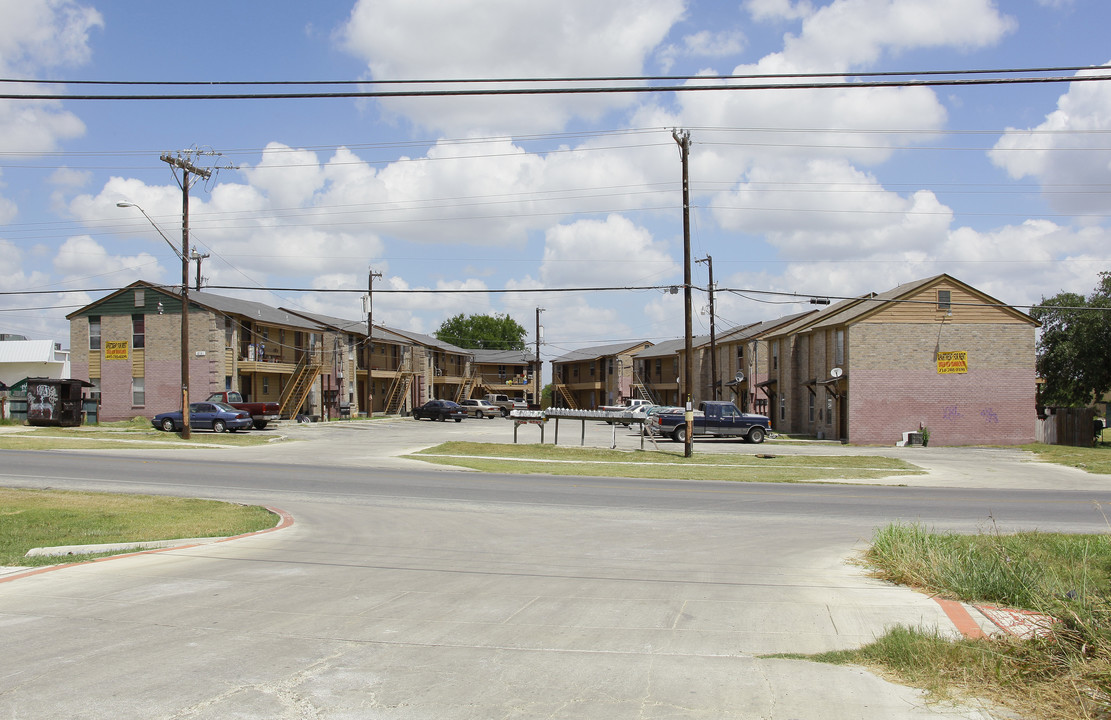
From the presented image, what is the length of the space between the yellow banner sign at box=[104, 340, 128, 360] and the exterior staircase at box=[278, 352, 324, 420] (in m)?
10.0

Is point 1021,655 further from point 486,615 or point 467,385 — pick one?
point 467,385

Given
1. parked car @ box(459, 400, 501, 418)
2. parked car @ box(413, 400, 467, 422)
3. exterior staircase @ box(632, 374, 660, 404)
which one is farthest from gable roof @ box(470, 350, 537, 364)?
parked car @ box(413, 400, 467, 422)

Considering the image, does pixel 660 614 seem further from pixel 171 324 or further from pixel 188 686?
pixel 171 324

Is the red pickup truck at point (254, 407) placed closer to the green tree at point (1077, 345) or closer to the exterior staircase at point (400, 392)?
the exterior staircase at point (400, 392)

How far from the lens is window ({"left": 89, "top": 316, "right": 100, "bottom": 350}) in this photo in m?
53.7

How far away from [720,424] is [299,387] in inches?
1244

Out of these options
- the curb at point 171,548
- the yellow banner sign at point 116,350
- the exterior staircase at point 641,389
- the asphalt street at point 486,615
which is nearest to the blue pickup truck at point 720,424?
the asphalt street at point 486,615

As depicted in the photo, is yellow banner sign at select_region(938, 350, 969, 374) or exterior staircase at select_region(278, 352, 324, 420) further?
exterior staircase at select_region(278, 352, 324, 420)

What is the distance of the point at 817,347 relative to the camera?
47.3 metres

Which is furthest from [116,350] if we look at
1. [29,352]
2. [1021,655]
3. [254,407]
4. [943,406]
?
[1021,655]

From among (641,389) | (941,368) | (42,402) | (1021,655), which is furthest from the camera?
(641,389)

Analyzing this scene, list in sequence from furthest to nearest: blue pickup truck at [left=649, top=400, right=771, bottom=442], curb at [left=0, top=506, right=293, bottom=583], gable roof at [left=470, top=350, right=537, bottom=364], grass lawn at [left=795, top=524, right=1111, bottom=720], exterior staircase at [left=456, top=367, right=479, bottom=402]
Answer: gable roof at [left=470, top=350, right=537, bottom=364]
exterior staircase at [left=456, top=367, right=479, bottom=402]
blue pickup truck at [left=649, top=400, right=771, bottom=442]
curb at [left=0, top=506, right=293, bottom=583]
grass lawn at [left=795, top=524, right=1111, bottom=720]

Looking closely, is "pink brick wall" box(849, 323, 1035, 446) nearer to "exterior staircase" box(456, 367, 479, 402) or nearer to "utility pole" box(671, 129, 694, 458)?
"utility pole" box(671, 129, 694, 458)

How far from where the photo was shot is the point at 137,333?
52781 millimetres
